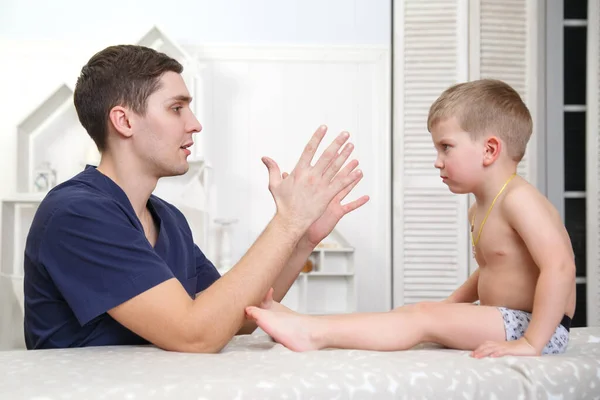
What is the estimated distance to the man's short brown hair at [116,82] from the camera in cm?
141

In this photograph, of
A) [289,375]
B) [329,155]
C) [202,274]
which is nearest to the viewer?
[289,375]

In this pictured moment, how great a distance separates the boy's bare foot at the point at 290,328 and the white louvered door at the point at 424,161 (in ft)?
8.16

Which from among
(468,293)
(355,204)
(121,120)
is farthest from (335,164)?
(468,293)

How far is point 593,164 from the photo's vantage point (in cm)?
354

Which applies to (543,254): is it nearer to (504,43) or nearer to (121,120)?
(121,120)

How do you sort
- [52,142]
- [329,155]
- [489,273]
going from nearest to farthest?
[329,155] < [489,273] < [52,142]

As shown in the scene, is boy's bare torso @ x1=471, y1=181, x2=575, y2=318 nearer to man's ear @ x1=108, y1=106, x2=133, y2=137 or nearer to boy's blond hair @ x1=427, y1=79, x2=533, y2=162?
boy's blond hair @ x1=427, y1=79, x2=533, y2=162

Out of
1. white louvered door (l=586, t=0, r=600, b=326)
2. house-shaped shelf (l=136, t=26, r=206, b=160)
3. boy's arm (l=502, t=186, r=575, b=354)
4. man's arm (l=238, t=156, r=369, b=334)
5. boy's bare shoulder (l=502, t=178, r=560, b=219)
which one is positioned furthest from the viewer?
white louvered door (l=586, t=0, r=600, b=326)

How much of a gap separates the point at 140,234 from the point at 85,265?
0.37ft

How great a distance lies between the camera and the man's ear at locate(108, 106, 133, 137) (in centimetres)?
140

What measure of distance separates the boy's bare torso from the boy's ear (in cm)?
10

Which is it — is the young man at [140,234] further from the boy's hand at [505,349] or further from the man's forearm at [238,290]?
the boy's hand at [505,349]

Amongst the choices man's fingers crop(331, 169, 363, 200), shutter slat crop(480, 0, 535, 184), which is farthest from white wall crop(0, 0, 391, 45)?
man's fingers crop(331, 169, 363, 200)

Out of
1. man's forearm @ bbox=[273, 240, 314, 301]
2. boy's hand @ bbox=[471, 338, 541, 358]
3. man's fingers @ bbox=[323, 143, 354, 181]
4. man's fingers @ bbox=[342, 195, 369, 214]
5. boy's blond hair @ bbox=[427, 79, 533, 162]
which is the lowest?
boy's hand @ bbox=[471, 338, 541, 358]
